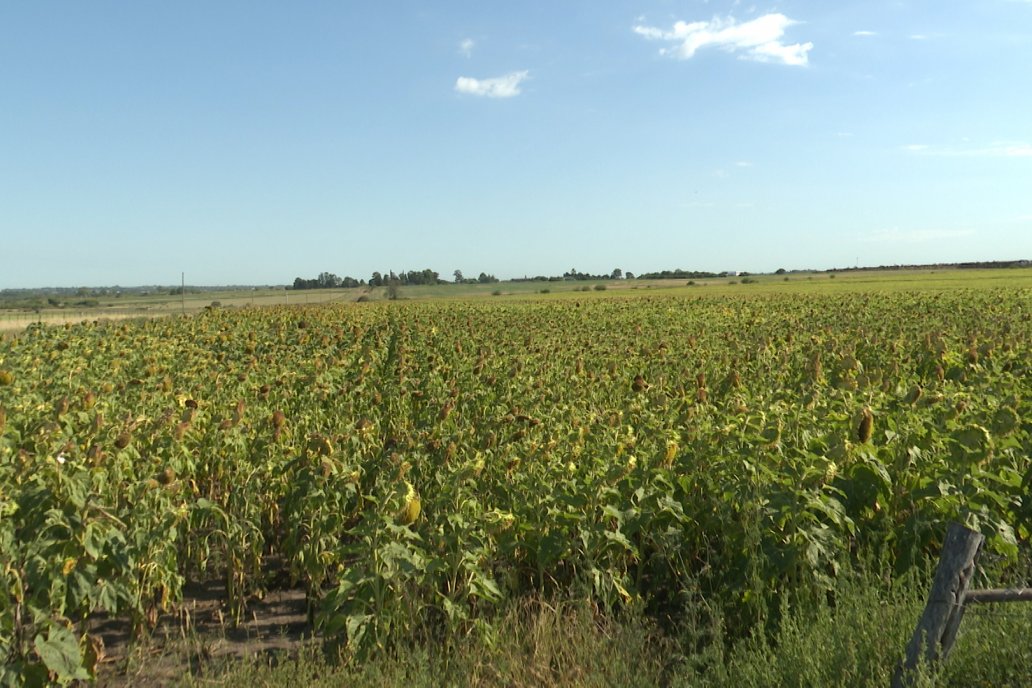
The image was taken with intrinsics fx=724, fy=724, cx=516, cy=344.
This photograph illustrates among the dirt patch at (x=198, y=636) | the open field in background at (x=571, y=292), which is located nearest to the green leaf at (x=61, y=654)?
the dirt patch at (x=198, y=636)

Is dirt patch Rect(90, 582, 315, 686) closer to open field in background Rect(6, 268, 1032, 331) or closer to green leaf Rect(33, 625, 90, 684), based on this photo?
green leaf Rect(33, 625, 90, 684)

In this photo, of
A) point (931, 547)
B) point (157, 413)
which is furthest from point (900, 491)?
point (157, 413)

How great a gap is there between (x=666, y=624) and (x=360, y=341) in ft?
30.7

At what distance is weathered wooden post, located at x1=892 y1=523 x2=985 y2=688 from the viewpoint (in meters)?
2.71

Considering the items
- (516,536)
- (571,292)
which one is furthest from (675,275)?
(516,536)

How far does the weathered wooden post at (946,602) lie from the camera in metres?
2.71

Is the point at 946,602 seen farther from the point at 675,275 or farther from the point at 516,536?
the point at 675,275

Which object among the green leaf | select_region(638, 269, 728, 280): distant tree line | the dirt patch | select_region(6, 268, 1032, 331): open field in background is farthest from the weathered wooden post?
select_region(638, 269, 728, 280): distant tree line

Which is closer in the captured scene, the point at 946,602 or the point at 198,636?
the point at 946,602

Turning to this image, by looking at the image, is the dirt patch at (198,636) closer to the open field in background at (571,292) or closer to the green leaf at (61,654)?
the green leaf at (61,654)

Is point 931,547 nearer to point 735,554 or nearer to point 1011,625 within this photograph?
point 1011,625

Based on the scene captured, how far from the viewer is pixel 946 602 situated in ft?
9.05

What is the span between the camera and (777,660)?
3105mm

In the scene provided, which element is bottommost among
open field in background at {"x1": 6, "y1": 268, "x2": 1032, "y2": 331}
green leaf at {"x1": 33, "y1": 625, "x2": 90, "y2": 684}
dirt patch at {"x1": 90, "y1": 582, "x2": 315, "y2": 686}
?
dirt patch at {"x1": 90, "y1": 582, "x2": 315, "y2": 686}
